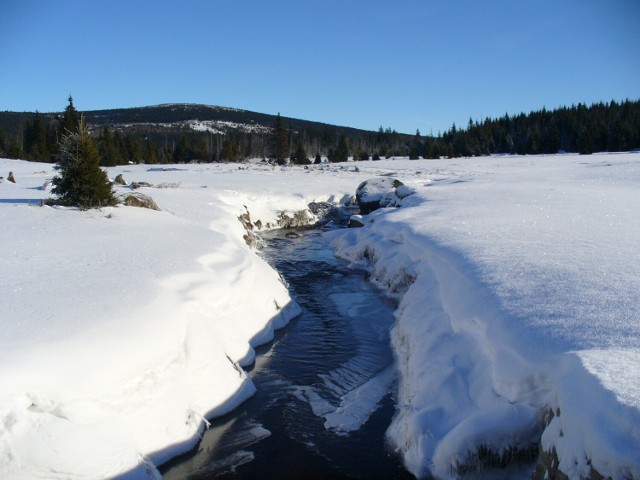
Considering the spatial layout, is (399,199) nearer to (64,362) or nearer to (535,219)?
(535,219)

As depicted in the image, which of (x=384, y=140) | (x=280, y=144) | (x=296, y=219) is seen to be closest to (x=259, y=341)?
(x=296, y=219)

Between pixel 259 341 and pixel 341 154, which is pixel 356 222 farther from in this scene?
pixel 341 154

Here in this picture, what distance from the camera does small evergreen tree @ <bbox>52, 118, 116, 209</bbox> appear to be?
14141mm

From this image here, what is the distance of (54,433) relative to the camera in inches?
196

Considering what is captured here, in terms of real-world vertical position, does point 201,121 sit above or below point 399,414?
above

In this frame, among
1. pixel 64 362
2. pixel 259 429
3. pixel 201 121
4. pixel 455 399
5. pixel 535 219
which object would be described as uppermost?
pixel 201 121

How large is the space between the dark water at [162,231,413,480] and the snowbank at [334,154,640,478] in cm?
47

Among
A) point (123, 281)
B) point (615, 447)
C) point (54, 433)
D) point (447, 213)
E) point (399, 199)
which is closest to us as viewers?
point (615, 447)

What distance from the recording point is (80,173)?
14.2m

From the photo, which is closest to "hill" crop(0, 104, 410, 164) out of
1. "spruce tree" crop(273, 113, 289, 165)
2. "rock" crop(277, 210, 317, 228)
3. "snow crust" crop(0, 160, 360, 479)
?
"spruce tree" crop(273, 113, 289, 165)

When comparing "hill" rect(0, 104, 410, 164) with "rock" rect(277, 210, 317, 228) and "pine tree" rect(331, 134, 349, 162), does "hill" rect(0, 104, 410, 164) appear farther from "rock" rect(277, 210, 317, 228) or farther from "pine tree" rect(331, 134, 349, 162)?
"rock" rect(277, 210, 317, 228)

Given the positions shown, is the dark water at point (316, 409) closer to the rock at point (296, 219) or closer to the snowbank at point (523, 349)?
the snowbank at point (523, 349)

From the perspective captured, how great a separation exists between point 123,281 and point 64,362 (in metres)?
2.79

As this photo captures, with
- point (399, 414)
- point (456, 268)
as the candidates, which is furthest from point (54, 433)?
point (456, 268)
